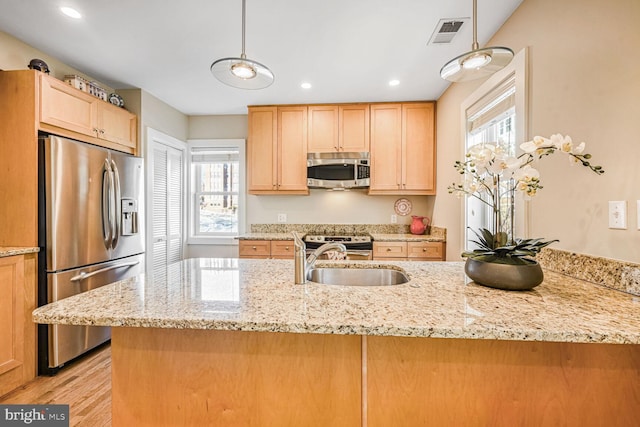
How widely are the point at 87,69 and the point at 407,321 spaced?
348cm

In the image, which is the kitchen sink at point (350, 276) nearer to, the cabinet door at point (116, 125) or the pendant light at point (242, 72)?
the pendant light at point (242, 72)

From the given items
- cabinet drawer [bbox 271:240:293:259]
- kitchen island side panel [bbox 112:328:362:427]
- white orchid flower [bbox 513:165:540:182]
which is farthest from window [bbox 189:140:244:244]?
white orchid flower [bbox 513:165:540:182]

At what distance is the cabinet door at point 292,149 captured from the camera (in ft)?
12.2

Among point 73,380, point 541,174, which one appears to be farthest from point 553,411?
point 73,380

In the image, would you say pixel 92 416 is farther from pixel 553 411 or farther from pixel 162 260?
pixel 553 411

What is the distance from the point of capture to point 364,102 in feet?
11.9

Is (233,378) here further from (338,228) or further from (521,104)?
(338,228)

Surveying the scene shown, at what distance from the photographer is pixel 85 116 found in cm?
258

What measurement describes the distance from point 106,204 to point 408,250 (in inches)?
116

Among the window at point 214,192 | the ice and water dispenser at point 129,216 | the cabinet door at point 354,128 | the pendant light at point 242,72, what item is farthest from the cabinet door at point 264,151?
the pendant light at point 242,72

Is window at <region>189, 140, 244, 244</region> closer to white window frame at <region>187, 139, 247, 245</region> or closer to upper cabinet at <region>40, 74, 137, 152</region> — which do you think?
white window frame at <region>187, 139, 247, 245</region>

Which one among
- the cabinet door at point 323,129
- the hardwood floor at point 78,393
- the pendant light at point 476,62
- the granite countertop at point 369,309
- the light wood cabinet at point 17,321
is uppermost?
the cabinet door at point 323,129

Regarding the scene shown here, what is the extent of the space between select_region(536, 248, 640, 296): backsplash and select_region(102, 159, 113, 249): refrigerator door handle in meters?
3.22

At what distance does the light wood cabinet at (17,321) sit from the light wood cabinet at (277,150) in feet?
7.20
